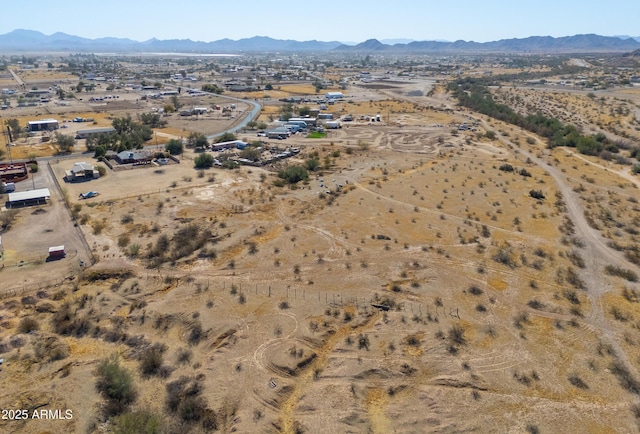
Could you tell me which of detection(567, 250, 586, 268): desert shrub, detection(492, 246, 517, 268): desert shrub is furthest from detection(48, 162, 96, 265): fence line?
detection(567, 250, 586, 268): desert shrub

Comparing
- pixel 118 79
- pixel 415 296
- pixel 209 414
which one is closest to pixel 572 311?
pixel 415 296

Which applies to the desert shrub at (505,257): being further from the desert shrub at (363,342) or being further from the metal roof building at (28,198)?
the metal roof building at (28,198)

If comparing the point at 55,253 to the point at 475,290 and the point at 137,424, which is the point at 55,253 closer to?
the point at 137,424

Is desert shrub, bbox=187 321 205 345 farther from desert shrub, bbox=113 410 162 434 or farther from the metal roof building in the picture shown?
the metal roof building

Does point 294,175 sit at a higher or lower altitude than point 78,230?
higher

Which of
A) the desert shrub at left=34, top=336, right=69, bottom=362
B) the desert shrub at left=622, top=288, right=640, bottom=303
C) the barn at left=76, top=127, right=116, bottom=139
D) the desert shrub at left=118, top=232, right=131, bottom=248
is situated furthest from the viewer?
the barn at left=76, top=127, right=116, bottom=139

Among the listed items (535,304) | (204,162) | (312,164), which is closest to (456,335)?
(535,304)
